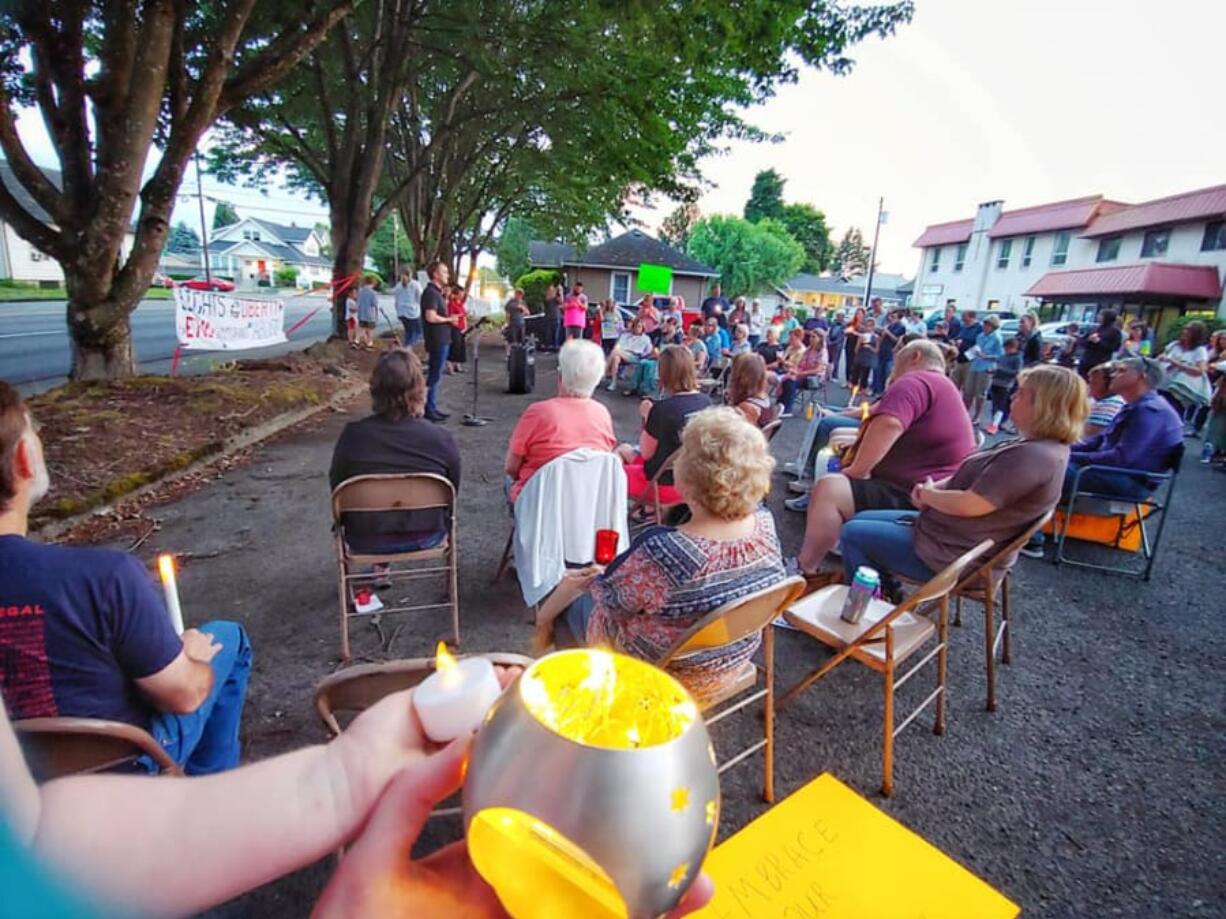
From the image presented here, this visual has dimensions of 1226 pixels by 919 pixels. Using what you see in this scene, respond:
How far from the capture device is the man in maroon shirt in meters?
3.56

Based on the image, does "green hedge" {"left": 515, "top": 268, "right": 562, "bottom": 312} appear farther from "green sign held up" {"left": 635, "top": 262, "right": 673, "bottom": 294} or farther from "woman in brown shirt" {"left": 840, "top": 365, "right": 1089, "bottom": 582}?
"woman in brown shirt" {"left": 840, "top": 365, "right": 1089, "bottom": 582}

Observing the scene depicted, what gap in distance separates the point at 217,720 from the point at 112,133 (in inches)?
253

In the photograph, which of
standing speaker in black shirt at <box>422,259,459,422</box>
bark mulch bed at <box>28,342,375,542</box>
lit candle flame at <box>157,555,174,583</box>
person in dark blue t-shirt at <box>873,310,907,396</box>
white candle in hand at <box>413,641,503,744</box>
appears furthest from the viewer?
person in dark blue t-shirt at <box>873,310,907,396</box>

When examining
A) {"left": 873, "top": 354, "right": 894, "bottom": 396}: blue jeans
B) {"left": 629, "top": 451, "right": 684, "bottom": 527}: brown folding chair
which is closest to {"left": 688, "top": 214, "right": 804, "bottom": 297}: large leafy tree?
{"left": 873, "top": 354, "right": 894, "bottom": 396}: blue jeans

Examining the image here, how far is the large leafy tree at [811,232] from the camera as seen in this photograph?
68.0 m

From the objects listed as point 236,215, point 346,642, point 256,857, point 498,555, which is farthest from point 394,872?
point 236,215

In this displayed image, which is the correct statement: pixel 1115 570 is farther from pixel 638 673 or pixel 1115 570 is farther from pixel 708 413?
pixel 638 673

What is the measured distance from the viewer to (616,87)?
9.48m

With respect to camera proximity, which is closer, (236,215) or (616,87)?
(616,87)

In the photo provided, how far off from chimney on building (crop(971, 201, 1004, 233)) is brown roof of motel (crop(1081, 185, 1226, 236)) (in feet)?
18.4

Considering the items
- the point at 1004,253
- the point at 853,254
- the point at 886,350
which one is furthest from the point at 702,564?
the point at 853,254

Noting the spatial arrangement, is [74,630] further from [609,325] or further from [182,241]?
[182,241]

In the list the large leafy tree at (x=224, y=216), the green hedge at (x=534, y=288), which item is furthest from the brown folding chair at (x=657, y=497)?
the large leafy tree at (x=224, y=216)

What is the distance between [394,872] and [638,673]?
311 mm
